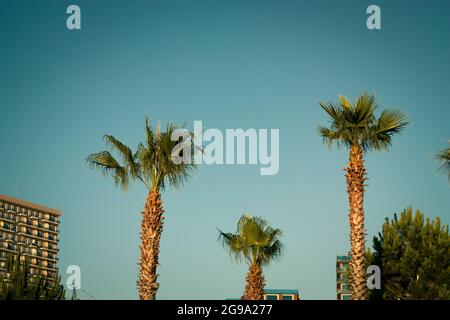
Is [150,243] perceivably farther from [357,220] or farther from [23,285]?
[357,220]

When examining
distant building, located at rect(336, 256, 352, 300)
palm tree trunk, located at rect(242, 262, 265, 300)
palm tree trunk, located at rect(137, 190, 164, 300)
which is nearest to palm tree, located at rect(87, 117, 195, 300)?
palm tree trunk, located at rect(137, 190, 164, 300)

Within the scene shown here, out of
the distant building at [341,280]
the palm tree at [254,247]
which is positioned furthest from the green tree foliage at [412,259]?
the distant building at [341,280]

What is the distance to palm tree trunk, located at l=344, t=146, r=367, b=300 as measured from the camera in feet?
92.2

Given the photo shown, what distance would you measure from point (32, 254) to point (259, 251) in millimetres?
170150

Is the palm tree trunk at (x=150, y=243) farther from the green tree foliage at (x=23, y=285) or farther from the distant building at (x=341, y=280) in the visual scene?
the distant building at (x=341, y=280)

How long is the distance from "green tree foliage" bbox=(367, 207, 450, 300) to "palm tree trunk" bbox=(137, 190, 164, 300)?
810 inches

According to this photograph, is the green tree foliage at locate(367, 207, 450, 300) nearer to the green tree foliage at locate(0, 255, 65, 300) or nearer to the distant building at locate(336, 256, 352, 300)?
the green tree foliage at locate(0, 255, 65, 300)

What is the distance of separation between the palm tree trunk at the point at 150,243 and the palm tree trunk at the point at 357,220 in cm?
837

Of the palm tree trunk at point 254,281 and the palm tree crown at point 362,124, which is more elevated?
the palm tree crown at point 362,124

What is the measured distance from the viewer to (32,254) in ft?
652

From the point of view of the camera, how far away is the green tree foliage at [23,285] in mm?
26953
